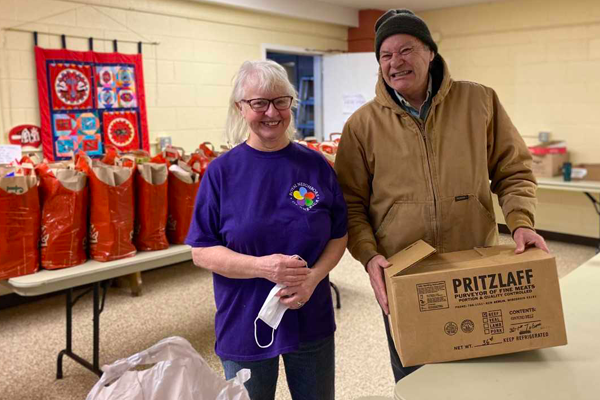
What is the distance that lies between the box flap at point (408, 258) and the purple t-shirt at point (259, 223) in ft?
0.80

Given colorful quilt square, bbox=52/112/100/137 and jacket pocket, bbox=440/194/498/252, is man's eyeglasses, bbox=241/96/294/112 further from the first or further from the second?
colorful quilt square, bbox=52/112/100/137

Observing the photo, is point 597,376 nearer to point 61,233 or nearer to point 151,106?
point 61,233

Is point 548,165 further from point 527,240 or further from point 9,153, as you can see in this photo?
point 9,153

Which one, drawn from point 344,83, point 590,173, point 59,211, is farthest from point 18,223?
point 590,173

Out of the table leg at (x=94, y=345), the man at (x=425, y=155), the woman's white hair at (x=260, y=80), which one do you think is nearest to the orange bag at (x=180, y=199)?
the table leg at (x=94, y=345)

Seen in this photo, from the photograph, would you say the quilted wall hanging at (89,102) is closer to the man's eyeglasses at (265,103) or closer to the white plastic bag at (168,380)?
the man's eyeglasses at (265,103)

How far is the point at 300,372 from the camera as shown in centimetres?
153

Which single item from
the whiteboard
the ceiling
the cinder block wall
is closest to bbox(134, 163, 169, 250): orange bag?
the whiteboard

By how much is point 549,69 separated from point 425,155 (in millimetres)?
5017

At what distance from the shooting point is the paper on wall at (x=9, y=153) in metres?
3.67

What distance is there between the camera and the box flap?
1230 mm

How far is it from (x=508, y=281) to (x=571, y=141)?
5138mm

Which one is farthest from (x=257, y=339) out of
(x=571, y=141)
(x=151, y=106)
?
(x=571, y=141)

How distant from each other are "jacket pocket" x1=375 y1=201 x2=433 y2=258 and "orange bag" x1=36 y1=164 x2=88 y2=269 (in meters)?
1.56
